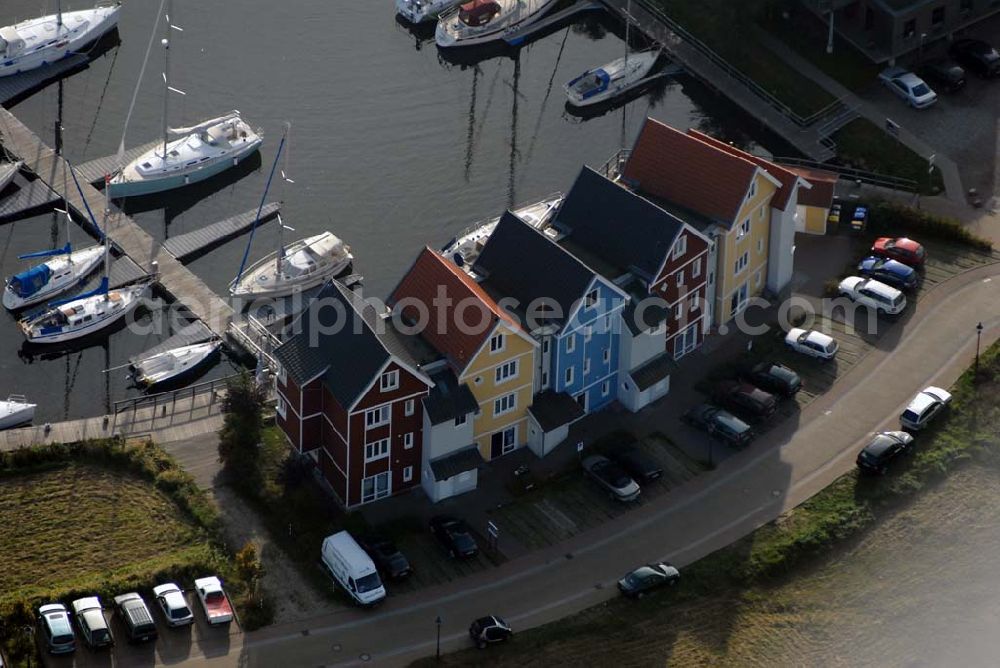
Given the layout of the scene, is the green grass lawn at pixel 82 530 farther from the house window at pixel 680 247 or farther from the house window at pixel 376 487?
→ the house window at pixel 680 247

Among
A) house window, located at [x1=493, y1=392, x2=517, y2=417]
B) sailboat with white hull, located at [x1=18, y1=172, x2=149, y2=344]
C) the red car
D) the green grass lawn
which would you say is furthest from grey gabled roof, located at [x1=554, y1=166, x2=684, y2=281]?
sailboat with white hull, located at [x1=18, y1=172, x2=149, y2=344]

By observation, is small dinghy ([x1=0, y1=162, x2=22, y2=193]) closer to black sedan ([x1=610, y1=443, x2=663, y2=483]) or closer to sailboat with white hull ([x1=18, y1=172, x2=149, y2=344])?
sailboat with white hull ([x1=18, y1=172, x2=149, y2=344])

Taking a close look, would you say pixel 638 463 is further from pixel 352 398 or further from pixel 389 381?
pixel 352 398

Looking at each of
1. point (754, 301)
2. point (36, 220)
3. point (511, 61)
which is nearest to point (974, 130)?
point (754, 301)

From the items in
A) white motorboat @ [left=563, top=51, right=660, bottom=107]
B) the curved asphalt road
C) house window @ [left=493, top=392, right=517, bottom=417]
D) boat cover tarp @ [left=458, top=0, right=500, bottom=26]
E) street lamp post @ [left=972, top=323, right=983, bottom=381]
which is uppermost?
boat cover tarp @ [left=458, top=0, right=500, bottom=26]

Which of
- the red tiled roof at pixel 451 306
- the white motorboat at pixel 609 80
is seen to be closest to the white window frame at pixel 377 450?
the red tiled roof at pixel 451 306

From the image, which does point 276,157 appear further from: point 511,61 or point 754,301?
point 754,301
